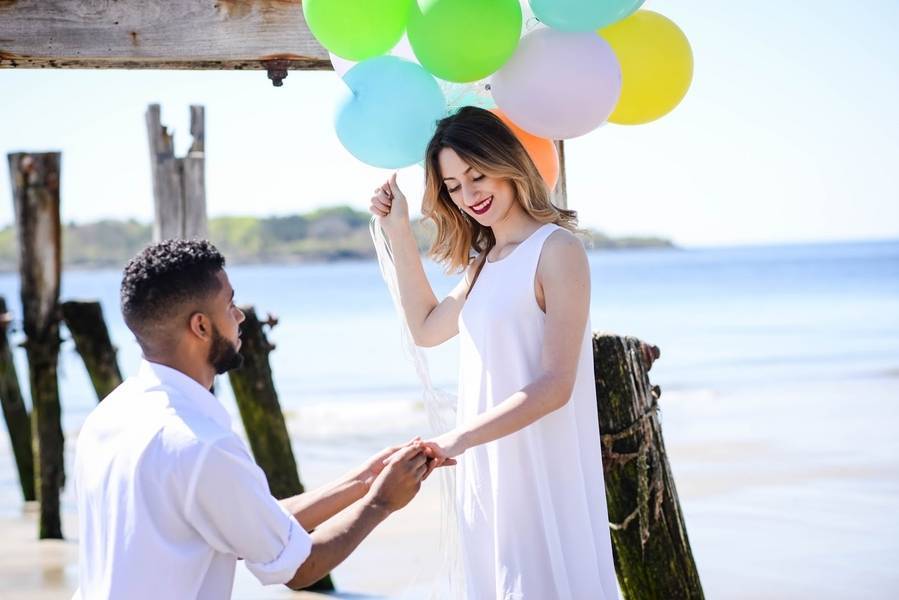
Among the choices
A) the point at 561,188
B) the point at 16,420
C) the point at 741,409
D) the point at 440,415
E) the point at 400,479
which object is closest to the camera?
the point at 400,479

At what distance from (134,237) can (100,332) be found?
5867cm

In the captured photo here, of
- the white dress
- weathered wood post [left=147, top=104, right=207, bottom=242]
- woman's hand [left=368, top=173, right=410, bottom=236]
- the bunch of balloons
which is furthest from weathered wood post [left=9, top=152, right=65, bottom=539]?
the white dress

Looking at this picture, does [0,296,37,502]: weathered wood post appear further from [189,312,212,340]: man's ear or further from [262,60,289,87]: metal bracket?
[189,312,212,340]: man's ear

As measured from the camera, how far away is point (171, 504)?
7.80 ft

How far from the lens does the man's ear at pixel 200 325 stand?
2561mm

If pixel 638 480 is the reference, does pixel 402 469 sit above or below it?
above

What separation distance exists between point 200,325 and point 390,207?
4.18ft

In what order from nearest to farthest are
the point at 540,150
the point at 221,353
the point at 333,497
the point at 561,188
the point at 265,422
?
the point at 221,353
the point at 333,497
the point at 540,150
the point at 561,188
the point at 265,422

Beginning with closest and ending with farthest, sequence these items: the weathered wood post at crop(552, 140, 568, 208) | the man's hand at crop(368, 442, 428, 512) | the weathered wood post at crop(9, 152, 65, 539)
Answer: the man's hand at crop(368, 442, 428, 512)
the weathered wood post at crop(552, 140, 568, 208)
the weathered wood post at crop(9, 152, 65, 539)

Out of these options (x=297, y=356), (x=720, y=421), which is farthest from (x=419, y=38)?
(x=297, y=356)

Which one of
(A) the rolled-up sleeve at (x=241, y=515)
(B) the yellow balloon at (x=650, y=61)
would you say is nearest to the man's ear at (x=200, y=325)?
(A) the rolled-up sleeve at (x=241, y=515)

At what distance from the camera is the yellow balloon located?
11.5 feet

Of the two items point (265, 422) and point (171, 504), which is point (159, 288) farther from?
point (265, 422)

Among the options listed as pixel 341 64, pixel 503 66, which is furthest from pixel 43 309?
pixel 503 66
